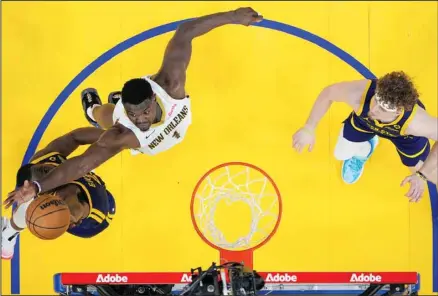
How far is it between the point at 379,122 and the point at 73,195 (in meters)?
2.31

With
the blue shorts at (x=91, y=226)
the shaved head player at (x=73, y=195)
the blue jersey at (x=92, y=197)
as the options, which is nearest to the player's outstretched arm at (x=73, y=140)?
the shaved head player at (x=73, y=195)

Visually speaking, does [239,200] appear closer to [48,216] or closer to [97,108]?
[97,108]

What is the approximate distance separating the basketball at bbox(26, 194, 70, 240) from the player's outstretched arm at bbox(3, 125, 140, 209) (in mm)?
180

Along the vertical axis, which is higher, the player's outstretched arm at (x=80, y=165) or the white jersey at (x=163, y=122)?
the white jersey at (x=163, y=122)

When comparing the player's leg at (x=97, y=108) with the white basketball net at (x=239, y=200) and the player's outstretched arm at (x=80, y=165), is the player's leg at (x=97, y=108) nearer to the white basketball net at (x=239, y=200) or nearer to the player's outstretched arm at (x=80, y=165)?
the player's outstretched arm at (x=80, y=165)

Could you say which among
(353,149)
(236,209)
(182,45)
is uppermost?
(182,45)

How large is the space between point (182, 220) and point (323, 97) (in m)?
1.73

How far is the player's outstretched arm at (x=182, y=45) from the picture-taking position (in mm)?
4211

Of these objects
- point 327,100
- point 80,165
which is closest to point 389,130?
point 327,100

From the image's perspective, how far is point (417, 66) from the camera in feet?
17.2

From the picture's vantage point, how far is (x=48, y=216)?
12.9ft

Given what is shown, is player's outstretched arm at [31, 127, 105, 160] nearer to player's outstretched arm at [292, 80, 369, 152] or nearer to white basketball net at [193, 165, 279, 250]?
white basketball net at [193, 165, 279, 250]

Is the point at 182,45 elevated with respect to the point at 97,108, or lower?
elevated

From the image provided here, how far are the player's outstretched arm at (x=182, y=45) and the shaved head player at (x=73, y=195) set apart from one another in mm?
853
